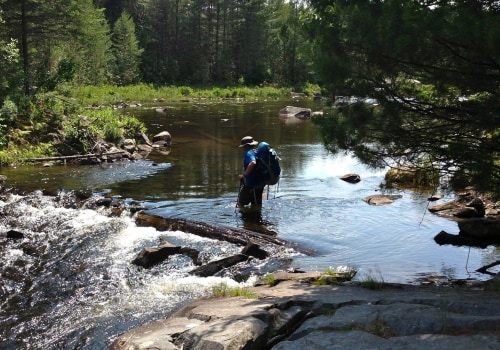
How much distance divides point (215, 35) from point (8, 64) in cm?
5593

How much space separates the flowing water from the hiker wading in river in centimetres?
40

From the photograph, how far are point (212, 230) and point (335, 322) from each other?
6.41 metres

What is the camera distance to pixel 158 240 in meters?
11.5

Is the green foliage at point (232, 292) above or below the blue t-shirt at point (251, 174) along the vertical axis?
below

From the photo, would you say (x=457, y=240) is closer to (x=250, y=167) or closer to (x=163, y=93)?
(x=250, y=167)

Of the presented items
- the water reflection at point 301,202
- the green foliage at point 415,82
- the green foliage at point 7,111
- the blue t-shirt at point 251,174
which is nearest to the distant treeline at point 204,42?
the green foliage at point 7,111

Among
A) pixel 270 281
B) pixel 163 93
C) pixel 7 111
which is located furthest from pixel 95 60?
pixel 270 281

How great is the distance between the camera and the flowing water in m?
7.96

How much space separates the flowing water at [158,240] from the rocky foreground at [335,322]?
144 cm

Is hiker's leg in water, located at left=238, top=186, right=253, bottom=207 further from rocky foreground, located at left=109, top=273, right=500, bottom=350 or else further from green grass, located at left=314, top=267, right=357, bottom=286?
rocky foreground, located at left=109, top=273, right=500, bottom=350

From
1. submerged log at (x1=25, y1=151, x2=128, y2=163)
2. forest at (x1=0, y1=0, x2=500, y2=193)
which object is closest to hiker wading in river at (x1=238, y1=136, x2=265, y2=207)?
forest at (x1=0, y1=0, x2=500, y2=193)

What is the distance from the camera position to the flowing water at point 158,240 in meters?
7.96

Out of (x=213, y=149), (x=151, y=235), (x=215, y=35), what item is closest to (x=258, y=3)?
(x=215, y=35)

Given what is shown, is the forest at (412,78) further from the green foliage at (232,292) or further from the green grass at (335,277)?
the green foliage at (232,292)
